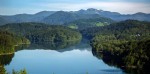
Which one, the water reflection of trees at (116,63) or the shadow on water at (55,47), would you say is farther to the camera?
the shadow on water at (55,47)

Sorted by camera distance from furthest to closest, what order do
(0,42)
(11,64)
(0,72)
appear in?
(0,42), (11,64), (0,72)

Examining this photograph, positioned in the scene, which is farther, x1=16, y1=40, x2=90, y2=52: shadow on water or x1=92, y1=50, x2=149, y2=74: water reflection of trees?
x1=16, y1=40, x2=90, y2=52: shadow on water

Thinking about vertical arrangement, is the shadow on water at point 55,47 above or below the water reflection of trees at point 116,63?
below

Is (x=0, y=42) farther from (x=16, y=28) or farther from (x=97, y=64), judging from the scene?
(x=16, y=28)

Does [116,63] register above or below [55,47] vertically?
above

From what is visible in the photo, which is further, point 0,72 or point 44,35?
point 44,35

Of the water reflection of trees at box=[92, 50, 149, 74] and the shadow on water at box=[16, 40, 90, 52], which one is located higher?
the water reflection of trees at box=[92, 50, 149, 74]

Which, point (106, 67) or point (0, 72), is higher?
point (0, 72)

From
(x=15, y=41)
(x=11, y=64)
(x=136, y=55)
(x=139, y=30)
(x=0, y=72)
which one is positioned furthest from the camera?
(x=139, y=30)

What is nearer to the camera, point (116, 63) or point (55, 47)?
point (116, 63)

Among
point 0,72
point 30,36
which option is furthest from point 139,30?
point 0,72

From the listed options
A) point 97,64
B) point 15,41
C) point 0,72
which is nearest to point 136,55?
point 97,64
